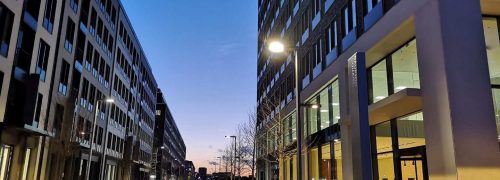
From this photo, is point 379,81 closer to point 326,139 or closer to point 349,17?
point 349,17

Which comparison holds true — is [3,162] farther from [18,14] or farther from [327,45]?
[327,45]

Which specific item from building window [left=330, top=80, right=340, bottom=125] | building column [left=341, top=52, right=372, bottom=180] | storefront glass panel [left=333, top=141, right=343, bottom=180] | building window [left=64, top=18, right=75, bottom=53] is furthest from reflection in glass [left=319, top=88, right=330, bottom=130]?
building window [left=64, top=18, right=75, bottom=53]

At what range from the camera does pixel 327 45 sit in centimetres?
2514

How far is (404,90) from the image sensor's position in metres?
14.3

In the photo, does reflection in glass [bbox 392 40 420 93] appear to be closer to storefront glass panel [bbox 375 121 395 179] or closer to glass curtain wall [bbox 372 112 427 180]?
glass curtain wall [bbox 372 112 427 180]

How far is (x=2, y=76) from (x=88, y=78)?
16.0 m

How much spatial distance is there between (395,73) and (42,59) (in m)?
24.9

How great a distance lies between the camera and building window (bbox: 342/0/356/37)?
68.5ft

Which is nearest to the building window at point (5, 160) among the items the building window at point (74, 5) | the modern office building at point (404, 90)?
the building window at point (74, 5)

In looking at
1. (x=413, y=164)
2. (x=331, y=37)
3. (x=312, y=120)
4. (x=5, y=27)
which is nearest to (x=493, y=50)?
(x=413, y=164)

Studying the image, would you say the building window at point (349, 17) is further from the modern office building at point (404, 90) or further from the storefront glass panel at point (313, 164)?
the storefront glass panel at point (313, 164)

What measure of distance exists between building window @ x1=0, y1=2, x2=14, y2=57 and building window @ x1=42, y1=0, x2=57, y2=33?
4881mm

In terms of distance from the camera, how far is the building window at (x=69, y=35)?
115 ft

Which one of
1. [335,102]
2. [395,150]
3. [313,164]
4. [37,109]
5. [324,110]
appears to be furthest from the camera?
[37,109]
